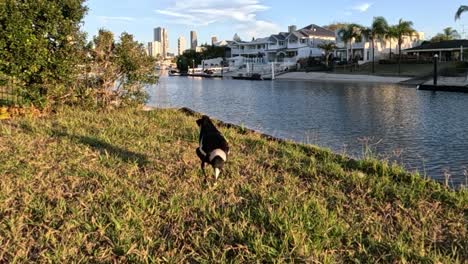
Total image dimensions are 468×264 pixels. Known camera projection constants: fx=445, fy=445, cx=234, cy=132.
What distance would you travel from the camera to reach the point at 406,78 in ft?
176

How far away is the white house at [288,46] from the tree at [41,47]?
7547cm

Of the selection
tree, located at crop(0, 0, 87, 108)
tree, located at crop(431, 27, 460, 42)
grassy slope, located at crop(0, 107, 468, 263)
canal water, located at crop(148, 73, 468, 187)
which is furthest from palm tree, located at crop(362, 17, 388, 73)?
grassy slope, located at crop(0, 107, 468, 263)

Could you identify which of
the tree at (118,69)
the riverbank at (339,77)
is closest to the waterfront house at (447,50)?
the riverbank at (339,77)

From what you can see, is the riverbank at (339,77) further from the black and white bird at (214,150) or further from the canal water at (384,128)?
the black and white bird at (214,150)

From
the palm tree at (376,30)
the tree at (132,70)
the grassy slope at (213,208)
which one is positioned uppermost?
the palm tree at (376,30)

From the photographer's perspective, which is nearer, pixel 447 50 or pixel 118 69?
pixel 118 69

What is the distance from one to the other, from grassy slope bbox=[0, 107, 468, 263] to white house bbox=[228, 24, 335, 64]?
81.4 metres

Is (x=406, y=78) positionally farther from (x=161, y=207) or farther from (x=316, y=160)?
(x=161, y=207)

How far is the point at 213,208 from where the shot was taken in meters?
5.03

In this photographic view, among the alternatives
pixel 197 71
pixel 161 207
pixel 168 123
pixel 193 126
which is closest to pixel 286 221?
pixel 161 207

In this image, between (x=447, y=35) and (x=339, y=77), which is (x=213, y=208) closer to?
(x=339, y=77)

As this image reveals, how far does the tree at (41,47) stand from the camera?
12102 millimetres

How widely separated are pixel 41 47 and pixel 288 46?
3378 inches

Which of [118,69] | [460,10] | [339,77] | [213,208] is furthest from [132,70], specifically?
[339,77]
